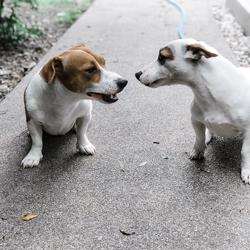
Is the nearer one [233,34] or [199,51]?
[199,51]

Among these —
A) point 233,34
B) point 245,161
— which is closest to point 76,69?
point 245,161

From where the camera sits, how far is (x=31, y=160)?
311cm

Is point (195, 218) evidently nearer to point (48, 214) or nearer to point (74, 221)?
point (74, 221)

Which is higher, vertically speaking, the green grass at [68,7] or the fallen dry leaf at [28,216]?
the fallen dry leaf at [28,216]

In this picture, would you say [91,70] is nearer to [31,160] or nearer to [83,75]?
[83,75]

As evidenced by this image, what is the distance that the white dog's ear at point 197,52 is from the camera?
2.61 metres

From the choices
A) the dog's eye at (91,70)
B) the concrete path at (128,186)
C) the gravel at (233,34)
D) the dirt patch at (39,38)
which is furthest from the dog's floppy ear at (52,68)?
the gravel at (233,34)

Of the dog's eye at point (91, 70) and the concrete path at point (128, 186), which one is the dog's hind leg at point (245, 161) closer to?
the concrete path at point (128, 186)

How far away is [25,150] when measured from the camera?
3322 mm

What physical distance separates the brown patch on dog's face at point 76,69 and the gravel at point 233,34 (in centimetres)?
258

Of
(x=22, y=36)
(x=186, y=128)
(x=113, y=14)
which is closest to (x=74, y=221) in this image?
(x=186, y=128)

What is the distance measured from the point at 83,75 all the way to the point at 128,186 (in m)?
0.78

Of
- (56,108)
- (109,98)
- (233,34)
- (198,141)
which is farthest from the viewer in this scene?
(233,34)

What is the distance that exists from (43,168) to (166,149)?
92 cm
